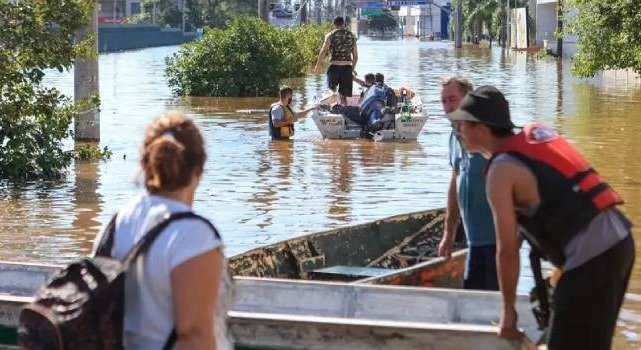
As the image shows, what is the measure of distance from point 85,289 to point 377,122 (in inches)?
664

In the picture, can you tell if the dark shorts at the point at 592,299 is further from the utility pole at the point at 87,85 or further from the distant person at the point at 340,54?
the distant person at the point at 340,54

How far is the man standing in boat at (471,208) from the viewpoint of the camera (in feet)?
22.5

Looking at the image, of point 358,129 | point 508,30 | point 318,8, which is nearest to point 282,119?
point 358,129

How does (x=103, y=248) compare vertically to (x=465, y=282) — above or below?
above

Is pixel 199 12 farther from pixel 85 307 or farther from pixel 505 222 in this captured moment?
pixel 85 307

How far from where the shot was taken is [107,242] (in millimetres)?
3852

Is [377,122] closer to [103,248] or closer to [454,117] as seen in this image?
[454,117]

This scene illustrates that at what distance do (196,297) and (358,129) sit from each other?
1727 cm

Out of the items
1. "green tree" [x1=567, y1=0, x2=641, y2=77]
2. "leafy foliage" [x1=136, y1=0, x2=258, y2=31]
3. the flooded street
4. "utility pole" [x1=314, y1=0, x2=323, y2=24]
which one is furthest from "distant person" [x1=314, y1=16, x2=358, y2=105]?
"utility pole" [x1=314, y1=0, x2=323, y2=24]

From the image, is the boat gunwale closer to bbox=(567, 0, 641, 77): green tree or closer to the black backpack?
the black backpack

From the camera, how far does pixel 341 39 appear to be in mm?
20062

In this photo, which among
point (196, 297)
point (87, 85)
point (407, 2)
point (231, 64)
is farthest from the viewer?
point (407, 2)

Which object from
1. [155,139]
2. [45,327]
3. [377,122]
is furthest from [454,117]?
[377,122]

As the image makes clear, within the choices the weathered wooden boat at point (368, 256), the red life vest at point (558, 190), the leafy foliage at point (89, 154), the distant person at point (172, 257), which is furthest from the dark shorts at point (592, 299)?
the leafy foliage at point (89, 154)
